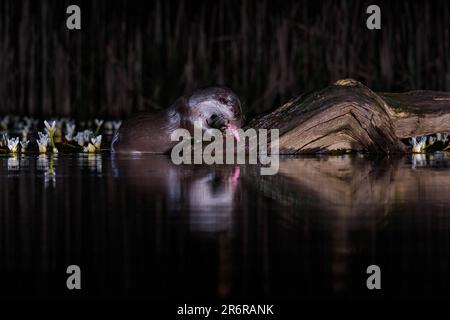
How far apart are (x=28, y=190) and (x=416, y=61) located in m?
12.9

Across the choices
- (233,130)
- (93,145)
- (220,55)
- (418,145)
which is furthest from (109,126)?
(418,145)

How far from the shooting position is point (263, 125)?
11.7 m

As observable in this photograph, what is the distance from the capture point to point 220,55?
1986 cm

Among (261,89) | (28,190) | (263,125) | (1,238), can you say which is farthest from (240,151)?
(261,89)

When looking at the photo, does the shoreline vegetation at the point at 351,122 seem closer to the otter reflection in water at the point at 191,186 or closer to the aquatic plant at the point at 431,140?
the aquatic plant at the point at 431,140

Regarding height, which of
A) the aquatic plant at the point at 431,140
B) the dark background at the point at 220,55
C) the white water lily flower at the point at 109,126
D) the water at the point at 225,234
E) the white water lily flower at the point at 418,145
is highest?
the dark background at the point at 220,55

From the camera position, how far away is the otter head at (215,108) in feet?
37.9

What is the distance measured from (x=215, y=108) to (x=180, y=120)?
1.66ft

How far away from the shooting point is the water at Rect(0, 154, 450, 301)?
4281mm

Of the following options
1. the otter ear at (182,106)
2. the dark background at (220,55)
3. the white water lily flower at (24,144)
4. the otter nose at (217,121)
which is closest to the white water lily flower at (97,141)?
the white water lily flower at (24,144)

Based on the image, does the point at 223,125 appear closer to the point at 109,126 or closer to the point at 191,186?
the point at 191,186

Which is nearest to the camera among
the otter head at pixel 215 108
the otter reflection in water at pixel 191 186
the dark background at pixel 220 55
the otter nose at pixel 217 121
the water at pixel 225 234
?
the water at pixel 225 234

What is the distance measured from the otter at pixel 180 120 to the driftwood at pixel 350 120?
36 cm

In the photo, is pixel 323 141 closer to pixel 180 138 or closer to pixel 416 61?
Result: pixel 180 138
